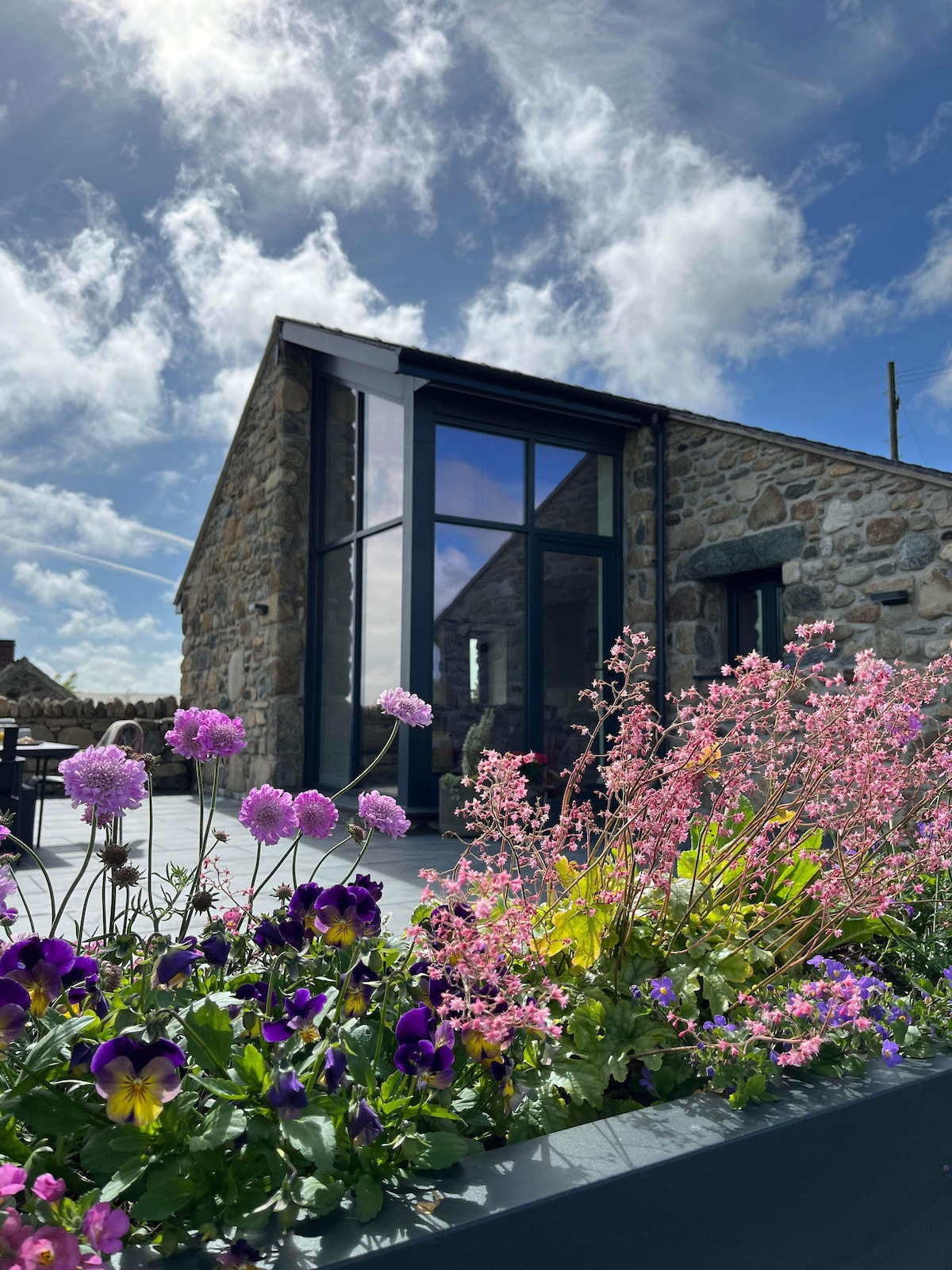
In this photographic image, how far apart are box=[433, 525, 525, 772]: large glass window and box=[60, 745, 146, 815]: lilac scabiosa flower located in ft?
17.3

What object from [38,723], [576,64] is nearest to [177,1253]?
[576,64]

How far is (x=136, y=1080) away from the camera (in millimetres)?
856

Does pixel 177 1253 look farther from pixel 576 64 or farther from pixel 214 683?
pixel 214 683

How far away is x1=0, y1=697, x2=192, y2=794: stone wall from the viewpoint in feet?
33.4

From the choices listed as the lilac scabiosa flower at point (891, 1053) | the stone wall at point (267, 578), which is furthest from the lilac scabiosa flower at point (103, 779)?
the stone wall at point (267, 578)

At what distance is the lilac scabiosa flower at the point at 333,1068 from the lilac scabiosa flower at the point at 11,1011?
1.11 ft

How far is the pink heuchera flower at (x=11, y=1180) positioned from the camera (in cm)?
75

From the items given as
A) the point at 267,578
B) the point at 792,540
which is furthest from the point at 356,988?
the point at 267,578

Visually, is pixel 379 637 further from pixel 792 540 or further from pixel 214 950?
pixel 214 950

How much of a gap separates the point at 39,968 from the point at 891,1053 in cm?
126

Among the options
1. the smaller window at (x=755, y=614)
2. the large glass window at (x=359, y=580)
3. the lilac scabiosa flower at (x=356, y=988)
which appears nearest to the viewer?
the lilac scabiosa flower at (x=356, y=988)

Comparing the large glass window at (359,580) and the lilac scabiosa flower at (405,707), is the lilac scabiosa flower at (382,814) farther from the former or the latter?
the large glass window at (359,580)

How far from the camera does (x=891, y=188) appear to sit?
10.5 metres

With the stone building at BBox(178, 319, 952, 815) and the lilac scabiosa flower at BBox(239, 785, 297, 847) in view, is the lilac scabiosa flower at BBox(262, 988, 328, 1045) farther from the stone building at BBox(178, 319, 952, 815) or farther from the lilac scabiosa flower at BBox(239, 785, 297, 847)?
the stone building at BBox(178, 319, 952, 815)
